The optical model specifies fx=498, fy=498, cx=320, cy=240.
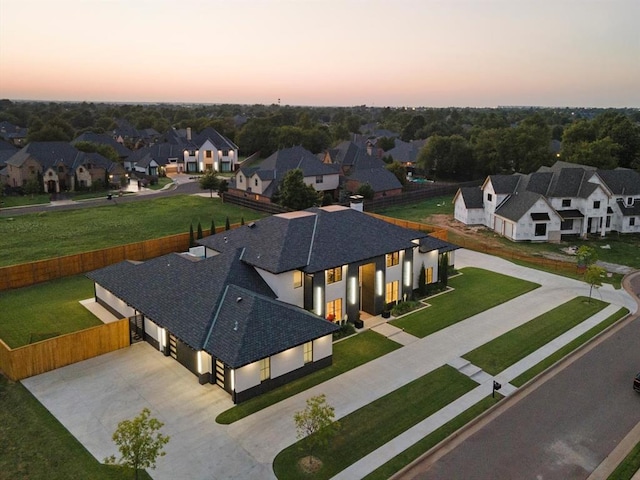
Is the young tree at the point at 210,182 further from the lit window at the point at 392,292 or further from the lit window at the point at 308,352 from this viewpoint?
the lit window at the point at 308,352

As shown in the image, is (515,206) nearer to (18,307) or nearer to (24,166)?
(18,307)

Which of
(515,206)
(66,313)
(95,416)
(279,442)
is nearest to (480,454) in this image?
(279,442)

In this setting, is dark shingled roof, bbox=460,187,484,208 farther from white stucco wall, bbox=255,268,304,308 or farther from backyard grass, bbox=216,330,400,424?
white stucco wall, bbox=255,268,304,308

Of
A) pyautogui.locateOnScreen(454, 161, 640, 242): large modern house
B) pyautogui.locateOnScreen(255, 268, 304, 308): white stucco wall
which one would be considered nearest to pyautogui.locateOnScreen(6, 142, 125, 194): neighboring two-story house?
pyautogui.locateOnScreen(454, 161, 640, 242): large modern house

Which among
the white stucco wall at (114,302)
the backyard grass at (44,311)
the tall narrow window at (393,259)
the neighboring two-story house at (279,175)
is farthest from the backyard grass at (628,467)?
the neighboring two-story house at (279,175)

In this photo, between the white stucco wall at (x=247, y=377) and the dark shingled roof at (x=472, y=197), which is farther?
the dark shingled roof at (x=472, y=197)

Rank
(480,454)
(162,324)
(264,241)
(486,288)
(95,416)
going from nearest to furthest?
(480,454)
(95,416)
(162,324)
(264,241)
(486,288)
